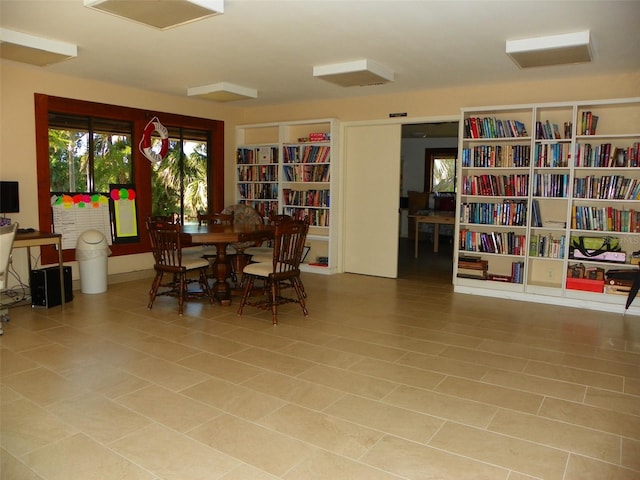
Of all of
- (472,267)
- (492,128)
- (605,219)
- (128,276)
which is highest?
(492,128)

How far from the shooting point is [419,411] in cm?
287

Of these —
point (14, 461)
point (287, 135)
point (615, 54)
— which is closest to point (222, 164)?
point (287, 135)

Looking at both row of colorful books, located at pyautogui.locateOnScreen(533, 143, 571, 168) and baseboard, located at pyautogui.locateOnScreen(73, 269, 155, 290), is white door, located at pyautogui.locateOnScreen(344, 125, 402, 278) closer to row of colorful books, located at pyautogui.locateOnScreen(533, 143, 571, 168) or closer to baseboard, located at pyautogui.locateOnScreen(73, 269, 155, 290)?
row of colorful books, located at pyautogui.locateOnScreen(533, 143, 571, 168)

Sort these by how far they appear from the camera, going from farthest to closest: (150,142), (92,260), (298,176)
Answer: (298,176) < (150,142) < (92,260)

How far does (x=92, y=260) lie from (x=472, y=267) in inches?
180

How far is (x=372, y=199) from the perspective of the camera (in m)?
7.17

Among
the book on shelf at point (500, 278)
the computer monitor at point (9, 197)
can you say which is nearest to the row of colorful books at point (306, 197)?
the book on shelf at point (500, 278)

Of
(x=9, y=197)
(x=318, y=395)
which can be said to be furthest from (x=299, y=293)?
(x=9, y=197)

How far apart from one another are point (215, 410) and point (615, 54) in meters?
4.68

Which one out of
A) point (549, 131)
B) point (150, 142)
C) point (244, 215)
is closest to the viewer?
point (549, 131)

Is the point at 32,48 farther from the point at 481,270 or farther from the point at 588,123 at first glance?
the point at 588,123

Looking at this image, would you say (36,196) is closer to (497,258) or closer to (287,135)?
(287,135)

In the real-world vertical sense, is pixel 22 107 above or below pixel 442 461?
above

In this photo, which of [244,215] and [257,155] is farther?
[257,155]
